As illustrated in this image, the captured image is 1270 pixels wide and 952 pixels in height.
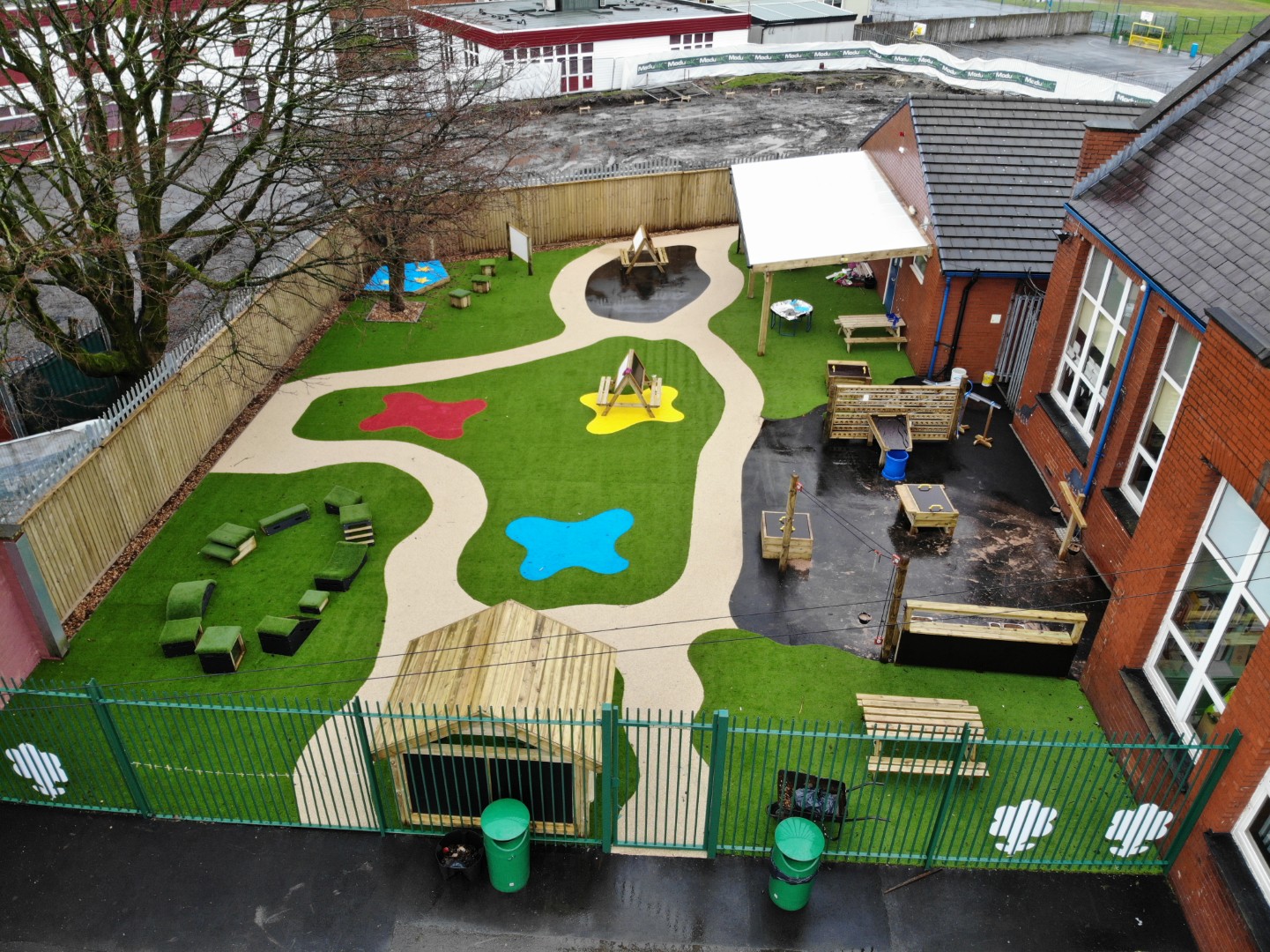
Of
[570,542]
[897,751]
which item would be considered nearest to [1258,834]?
[897,751]

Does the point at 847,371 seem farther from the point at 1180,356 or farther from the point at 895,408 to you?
the point at 1180,356

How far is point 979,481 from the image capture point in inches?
653

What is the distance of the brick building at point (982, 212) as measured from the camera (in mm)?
18500

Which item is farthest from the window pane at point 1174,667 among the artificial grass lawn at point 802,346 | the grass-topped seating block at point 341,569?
the grass-topped seating block at point 341,569

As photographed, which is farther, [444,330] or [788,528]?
[444,330]

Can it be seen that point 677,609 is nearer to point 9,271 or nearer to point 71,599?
point 71,599

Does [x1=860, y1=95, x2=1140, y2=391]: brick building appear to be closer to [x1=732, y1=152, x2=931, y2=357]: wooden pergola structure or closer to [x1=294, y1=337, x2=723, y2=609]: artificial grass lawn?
[x1=732, y1=152, x2=931, y2=357]: wooden pergola structure

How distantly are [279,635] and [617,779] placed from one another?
5544 millimetres

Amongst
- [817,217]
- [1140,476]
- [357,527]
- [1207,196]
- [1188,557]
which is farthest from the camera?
[817,217]

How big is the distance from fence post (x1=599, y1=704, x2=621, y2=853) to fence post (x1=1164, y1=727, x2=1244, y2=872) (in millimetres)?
5920

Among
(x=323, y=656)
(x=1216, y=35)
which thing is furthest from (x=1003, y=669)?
(x=1216, y=35)

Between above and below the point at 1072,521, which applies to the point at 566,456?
below

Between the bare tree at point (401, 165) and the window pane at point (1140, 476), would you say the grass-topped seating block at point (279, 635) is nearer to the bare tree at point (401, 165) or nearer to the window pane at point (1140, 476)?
the bare tree at point (401, 165)

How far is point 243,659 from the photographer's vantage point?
1277 cm
